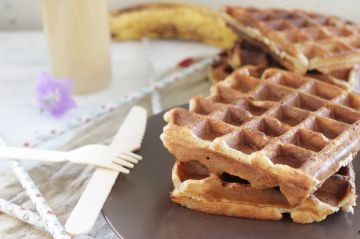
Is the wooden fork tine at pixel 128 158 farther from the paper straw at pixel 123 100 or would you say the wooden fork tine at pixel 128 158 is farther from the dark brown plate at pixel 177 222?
the paper straw at pixel 123 100

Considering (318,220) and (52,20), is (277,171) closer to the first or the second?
(318,220)

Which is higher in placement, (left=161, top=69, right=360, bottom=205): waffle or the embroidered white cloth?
(left=161, top=69, right=360, bottom=205): waffle

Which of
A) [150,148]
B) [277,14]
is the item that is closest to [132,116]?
[150,148]

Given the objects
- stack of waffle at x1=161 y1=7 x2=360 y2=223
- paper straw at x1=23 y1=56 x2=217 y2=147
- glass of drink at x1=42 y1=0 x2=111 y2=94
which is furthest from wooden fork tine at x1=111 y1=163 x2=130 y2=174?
glass of drink at x1=42 y1=0 x2=111 y2=94

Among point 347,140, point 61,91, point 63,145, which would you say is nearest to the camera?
point 347,140

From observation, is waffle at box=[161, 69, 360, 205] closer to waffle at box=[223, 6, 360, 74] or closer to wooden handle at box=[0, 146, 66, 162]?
waffle at box=[223, 6, 360, 74]
